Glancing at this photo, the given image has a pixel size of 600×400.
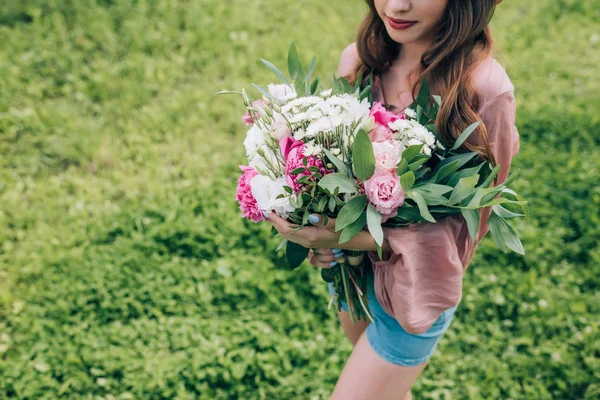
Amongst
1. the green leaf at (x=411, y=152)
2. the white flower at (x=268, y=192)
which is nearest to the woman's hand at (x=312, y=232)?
the white flower at (x=268, y=192)

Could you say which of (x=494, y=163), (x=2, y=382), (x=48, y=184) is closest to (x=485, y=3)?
(x=494, y=163)

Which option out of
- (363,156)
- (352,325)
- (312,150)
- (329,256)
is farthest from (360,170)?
(352,325)

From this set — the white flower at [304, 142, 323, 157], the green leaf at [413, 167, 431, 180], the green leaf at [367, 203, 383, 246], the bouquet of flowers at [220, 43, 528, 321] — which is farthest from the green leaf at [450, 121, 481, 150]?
the white flower at [304, 142, 323, 157]

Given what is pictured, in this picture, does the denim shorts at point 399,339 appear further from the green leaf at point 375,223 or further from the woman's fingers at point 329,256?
the green leaf at point 375,223

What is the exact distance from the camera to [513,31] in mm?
5801

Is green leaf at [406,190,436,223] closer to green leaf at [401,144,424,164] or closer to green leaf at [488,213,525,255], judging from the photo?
green leaf at [401,144,424,164]

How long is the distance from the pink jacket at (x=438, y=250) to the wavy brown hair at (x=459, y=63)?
0.04 metres

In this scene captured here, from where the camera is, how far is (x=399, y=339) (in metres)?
1.90

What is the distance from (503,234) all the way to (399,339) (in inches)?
21.0

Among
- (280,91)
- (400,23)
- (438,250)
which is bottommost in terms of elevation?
(438,250)

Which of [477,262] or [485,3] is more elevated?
[485,3]

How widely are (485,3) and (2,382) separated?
2956 mm

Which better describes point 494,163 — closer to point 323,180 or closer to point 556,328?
point 323,180

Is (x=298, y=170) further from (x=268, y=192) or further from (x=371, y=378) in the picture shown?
(x=371, y=378)
